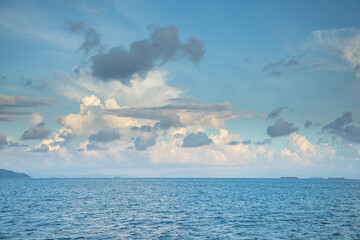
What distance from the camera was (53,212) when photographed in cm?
7081

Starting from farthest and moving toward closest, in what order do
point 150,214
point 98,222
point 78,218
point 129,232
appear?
1. point 150,214
2. point 78,218
3. point 98,222
4. point 129,232

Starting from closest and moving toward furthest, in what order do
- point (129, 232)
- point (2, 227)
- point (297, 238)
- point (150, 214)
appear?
1. point (297, 238)
2. point (129, 232)
3. point (2, 227)
4. point (150, 214)

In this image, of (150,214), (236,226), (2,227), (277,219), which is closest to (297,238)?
(236,226)

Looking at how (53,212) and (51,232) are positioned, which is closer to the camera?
(51,232)

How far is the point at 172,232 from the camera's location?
49.0 m

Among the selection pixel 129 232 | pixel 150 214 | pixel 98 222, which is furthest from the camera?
pixel 150 214

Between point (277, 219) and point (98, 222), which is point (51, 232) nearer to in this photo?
point (98, 222)

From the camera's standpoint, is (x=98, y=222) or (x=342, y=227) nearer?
(x=342, y=227)

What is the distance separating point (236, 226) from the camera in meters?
54.8

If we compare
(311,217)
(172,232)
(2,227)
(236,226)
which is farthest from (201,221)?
(2,227)

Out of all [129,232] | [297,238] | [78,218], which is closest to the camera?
[297,238]

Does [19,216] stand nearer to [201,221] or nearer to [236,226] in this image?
[201,221]

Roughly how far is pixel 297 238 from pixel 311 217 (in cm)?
2245

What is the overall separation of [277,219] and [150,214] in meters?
27.1
